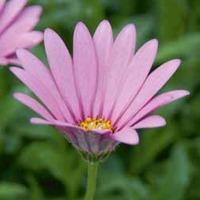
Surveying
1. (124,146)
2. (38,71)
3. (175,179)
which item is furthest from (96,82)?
(124,146)

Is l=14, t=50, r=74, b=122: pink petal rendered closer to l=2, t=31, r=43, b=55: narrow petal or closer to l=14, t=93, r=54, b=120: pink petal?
l=14, t=93, r=54, b=120: pink petal

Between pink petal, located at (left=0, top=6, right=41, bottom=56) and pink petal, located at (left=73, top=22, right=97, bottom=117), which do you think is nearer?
pink petal, located at (left=73, top=22, right=97, bottom=117)

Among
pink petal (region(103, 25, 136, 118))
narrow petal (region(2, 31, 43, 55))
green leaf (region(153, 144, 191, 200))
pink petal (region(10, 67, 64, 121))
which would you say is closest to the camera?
pink petal (region(10, 67, 64, 121))

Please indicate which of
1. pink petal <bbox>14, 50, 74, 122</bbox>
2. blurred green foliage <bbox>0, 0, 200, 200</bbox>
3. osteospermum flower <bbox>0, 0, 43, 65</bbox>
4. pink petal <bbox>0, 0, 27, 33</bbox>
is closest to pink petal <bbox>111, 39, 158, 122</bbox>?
pink petal <bbox>14, 50, 74, 122</bbox>

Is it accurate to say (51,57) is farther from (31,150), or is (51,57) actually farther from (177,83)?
(177,83)

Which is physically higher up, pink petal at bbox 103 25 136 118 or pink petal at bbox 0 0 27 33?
pink petal at bbox 0 0 27 33

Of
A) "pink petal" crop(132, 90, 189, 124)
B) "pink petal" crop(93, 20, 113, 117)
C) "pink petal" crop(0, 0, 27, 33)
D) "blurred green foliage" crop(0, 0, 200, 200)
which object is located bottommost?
"blurred green foliage" crop(0, 0, 200, 200)

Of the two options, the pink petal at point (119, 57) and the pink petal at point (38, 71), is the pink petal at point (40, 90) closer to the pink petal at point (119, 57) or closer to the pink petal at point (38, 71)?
the pink petal at point (38, 71)

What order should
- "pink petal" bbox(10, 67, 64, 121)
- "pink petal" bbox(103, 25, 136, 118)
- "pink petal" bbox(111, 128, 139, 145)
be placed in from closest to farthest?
Result: "pink petal" bbox(111, 128, 139, 145) < "pink petal" bbox(10, 67, 64, 121) < "pink petal" bbox(103, 25, 136, 118)
